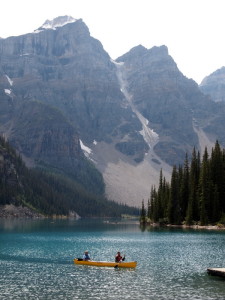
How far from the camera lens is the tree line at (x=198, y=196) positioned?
13388 centimetres

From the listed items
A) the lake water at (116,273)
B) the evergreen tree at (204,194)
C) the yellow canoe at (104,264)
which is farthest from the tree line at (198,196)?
the yellow canoe at (104,264)

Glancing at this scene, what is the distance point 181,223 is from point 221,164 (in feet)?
74.7

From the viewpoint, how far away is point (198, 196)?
14062cm

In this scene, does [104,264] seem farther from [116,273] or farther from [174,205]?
[174,205]

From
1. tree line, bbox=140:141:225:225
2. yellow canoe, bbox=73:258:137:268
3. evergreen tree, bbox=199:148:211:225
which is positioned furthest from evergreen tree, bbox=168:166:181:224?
yellow canoe, bbox=73:258:137:268

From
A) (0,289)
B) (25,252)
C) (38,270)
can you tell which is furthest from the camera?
(25,252)

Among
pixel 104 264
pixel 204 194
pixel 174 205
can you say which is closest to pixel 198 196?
pixel 204 194

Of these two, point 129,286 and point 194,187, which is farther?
point 194,187

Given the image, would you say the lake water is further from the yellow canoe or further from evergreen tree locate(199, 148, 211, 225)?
evergreen tree locate(199, 148, 211, 225)

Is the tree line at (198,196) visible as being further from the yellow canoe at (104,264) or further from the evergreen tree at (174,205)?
the yellow canoe at (104,264)

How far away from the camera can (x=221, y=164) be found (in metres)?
143

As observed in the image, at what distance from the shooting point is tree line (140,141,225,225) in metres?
134

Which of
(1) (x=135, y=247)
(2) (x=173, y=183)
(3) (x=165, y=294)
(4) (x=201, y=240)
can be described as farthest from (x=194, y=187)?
(3) (x=165, y=294)

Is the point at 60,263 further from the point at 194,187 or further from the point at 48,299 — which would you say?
the point at 194,187
